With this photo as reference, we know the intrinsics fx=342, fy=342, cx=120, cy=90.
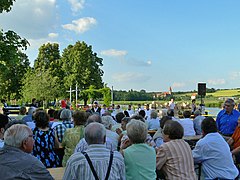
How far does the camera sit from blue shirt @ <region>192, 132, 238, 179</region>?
167 inches

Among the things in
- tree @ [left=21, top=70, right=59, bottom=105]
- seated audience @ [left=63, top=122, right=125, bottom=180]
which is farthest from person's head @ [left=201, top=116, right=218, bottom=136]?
tree @ [left=21, top=70, right=59, bottom=105]

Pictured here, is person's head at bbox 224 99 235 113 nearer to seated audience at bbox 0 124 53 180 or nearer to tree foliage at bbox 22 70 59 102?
seated audience at bbox 0 124 53 180

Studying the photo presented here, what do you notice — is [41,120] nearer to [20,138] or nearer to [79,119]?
[79,119]

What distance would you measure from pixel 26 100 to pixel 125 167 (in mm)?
39540

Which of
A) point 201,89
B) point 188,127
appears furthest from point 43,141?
point 201,89

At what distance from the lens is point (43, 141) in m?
4.92

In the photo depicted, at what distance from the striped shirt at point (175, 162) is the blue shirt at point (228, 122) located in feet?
12.5

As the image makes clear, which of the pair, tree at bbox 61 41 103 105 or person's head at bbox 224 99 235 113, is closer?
person's head at bbox 224 99 235 113

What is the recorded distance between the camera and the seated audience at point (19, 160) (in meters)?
2.53

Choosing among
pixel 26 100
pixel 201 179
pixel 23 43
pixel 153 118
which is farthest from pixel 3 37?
pixel 26 100

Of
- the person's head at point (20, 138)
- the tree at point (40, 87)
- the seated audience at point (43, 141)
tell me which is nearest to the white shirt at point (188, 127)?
the seated audience at point (43, 141)

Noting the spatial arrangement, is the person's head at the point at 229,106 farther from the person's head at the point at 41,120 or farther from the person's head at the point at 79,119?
the person's head at the point at 41,120

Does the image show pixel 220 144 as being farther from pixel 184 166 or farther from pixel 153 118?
pixel 153 118

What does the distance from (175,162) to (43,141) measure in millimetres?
2097
